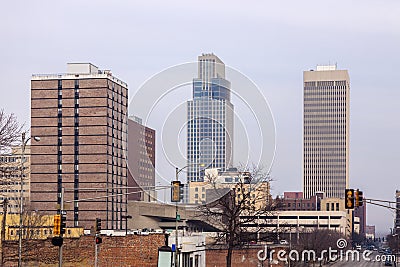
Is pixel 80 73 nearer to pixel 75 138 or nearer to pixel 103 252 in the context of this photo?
pixel 75 138

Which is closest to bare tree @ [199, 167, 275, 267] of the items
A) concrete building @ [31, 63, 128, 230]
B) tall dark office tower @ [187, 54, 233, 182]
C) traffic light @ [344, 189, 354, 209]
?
tall dark office tower @ [187, 54, 233, 182]

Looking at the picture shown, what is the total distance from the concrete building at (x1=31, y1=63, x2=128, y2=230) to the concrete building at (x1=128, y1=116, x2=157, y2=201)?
44.1 feet

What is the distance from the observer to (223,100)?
6306 cm

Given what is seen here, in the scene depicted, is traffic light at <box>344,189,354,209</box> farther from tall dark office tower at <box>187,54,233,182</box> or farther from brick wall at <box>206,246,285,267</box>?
brick wall at <box>206,246,285,267</box>

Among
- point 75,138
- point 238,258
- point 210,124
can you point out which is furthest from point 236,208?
point 75,138

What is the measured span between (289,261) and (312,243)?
131 feet

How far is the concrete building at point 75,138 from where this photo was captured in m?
151

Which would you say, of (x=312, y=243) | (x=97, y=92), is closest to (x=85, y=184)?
(x=97, y=92)

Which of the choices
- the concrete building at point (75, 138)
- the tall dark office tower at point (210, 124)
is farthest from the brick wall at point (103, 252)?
the concrete building at point (75, 138)

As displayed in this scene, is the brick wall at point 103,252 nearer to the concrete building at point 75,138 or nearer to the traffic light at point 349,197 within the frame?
the traffic light at point 349,197

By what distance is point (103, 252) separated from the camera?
55.1 m

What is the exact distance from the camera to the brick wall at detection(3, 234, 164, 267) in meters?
54.1

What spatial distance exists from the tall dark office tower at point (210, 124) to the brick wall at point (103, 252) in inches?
318

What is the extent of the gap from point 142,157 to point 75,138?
6032 cm
